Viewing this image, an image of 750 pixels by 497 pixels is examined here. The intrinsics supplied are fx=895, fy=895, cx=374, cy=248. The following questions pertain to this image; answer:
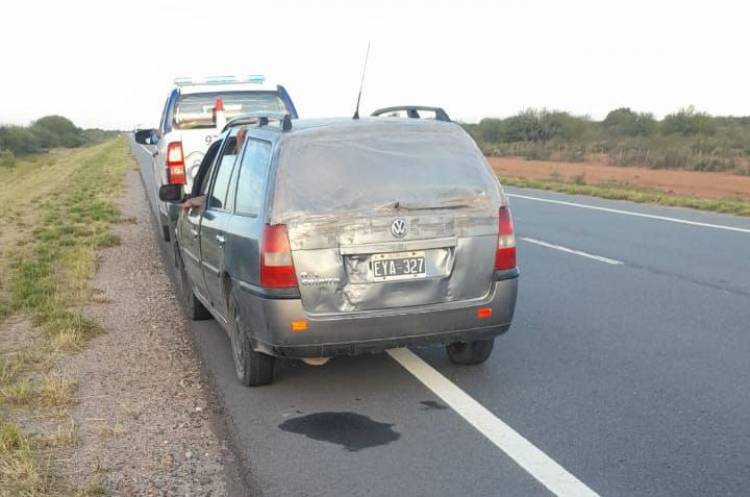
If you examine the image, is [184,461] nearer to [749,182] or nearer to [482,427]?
[482,427]

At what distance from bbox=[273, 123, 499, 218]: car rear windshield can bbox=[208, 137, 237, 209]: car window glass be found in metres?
1.20

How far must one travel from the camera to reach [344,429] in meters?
5.04

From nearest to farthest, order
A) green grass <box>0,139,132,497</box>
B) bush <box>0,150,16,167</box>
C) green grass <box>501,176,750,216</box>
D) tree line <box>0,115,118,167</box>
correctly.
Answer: green grass <box>0,139,132,497</box>, green grass <box>501,176,750,216</box>, bush <box>0,150,16,167</box>, tree line <box>0,115,118,167</box>

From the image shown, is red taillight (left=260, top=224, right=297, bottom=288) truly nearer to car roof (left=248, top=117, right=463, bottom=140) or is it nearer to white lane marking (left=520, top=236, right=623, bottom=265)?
car roof (left=248, top=117, right=463, bottom=140)

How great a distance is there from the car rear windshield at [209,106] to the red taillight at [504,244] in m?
7.29

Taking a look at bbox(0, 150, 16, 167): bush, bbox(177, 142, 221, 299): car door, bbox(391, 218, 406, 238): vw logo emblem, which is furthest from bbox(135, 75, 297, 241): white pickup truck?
bbox(0, 150, 16, 167): bush

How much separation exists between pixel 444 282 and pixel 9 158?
7676 cm

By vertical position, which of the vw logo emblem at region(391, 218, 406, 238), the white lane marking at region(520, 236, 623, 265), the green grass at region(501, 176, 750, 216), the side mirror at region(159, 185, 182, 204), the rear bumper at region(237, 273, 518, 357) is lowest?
the green grass at region(501, 176, 750, 216)

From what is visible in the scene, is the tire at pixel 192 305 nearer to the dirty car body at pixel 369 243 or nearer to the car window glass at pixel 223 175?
the car window glass at pixel 223 175

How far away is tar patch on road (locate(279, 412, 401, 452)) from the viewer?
4824mm

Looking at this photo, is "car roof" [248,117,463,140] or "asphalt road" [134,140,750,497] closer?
"asphalt road" [134,140,750,497]

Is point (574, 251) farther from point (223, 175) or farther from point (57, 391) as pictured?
point (57, 391)

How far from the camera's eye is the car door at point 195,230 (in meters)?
7.17

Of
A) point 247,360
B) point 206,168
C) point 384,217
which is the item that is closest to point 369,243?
point 384,217
